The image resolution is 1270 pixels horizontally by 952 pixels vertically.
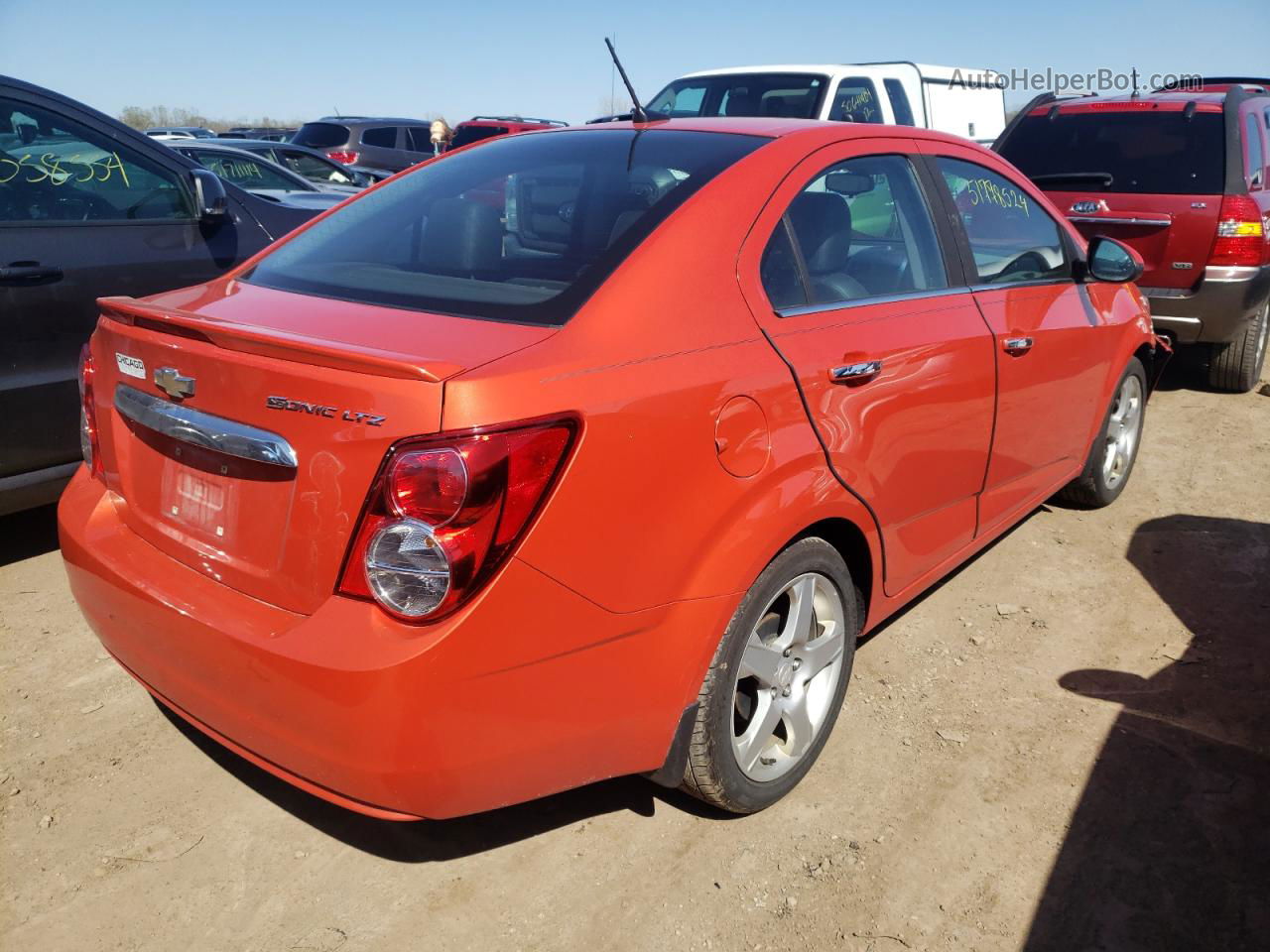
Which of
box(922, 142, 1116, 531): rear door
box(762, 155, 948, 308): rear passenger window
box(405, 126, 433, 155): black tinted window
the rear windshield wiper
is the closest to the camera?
box(762, 155, 948, 308): rear passenger window

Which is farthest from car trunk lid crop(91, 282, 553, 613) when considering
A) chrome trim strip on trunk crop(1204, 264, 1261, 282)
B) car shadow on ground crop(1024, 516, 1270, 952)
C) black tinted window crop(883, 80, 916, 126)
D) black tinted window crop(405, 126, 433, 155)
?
black tinted window crop(405, 126, 433, 155)

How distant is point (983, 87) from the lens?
1190 cm

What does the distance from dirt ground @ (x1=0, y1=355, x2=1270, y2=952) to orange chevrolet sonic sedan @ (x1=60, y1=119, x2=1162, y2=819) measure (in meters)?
0.26

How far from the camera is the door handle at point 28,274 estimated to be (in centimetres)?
376

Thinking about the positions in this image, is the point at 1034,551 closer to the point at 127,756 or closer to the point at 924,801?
the point at 924,801

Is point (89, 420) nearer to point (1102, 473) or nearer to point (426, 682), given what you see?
point (426, 682)

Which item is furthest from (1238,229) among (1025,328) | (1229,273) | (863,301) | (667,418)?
(667,418)

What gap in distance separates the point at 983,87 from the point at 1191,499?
27.4 feet

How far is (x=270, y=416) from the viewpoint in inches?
79.8

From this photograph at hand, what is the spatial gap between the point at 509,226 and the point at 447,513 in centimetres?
104

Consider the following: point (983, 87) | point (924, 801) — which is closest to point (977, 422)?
point (924, 801)

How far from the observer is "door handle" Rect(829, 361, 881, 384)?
2.54 meters

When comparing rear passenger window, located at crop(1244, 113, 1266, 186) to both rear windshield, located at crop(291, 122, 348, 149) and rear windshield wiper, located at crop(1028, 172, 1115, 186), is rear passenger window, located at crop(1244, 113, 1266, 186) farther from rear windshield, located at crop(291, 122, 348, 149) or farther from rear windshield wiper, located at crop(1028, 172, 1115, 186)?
rear windshield, located at crop(291, 122, 348, 149)

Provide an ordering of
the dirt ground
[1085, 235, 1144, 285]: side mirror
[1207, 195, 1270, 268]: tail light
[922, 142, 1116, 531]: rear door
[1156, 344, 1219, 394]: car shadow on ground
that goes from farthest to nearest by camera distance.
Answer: [1156, 344, 1219, 394]: car shadow on ground, [1207, 195, 1270, 268]: tail light, [1085, 235, 1144, 285]: side mirror, [922, 142, 1116, 531]: rear door, the dirt ground
